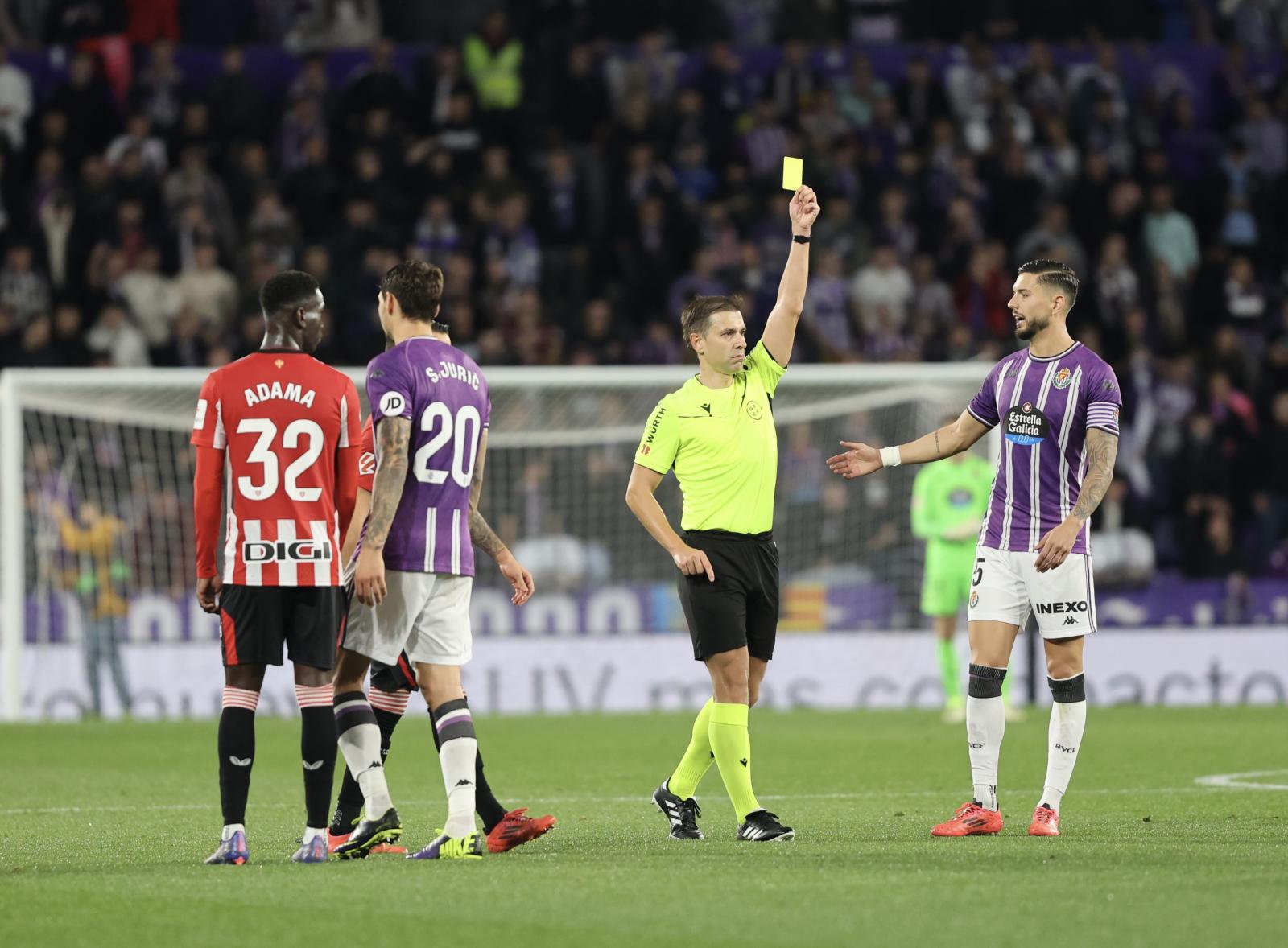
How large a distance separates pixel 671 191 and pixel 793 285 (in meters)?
13.7

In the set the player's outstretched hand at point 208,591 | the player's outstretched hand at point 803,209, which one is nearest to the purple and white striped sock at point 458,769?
the player's outstretched hand at point 208,591

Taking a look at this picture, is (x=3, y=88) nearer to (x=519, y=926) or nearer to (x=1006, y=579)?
(x=1006, y=579)

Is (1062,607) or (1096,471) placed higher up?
(1096,471)

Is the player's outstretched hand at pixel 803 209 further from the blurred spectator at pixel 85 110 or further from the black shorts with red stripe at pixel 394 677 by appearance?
the blurred spectator at pixel 85 110

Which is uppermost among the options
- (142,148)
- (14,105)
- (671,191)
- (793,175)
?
(14,105)

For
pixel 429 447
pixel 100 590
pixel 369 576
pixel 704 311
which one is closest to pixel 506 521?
pixel 100 590

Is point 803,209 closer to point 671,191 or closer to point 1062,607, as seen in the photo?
point 1062,607

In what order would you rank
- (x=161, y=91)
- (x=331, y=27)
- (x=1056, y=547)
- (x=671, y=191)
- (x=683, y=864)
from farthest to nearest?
1. (x=331, y=27)
2. (x=161, y=91)
3. (x=671, y=191)
4. (x=1056, y=547)
5. (x=683, y=864)

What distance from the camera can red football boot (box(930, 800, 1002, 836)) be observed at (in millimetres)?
8141

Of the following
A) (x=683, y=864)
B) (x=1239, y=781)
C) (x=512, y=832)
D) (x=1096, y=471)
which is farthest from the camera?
(x=1239, y=781)

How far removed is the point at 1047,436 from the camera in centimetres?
830

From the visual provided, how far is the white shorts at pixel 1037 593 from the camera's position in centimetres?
827

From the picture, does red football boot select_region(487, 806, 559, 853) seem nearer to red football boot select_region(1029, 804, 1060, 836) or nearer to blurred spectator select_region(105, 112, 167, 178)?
red football boot select_region(1029, 804, 1060, 836)

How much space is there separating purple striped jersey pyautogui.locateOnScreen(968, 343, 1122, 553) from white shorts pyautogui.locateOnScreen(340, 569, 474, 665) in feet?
7.73
